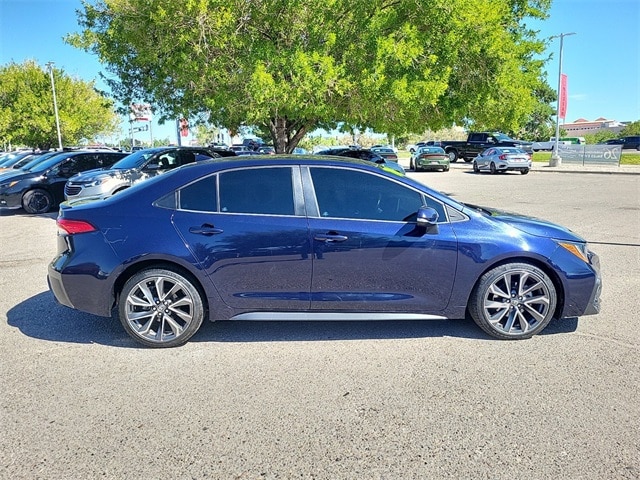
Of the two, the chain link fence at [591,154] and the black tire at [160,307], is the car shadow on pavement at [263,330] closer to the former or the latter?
the black tire at [160,307]

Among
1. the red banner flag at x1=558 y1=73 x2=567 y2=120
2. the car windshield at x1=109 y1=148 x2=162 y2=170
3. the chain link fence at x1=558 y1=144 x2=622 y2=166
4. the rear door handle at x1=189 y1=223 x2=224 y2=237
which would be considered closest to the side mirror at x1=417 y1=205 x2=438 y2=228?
the rear door handle at x1=189 y1=223 x2=224 y2=237

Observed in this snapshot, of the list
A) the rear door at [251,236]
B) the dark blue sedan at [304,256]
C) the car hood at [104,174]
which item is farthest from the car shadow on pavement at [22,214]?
the rear door at [251,236]

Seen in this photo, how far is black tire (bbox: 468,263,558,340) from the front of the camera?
3.99 m

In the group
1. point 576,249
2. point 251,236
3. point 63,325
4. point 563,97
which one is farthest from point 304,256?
point 563,97

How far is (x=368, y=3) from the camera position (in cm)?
895

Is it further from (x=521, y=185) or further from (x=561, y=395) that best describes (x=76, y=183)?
(x=521, y=185)

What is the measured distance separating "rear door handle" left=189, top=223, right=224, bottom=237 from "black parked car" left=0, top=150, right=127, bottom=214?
34.2ft

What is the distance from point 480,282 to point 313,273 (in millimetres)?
1440

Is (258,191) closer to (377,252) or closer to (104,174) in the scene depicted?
(377,252)

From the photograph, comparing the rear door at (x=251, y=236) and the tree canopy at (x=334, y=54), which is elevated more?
the tree canopy at (x=334, y=54)

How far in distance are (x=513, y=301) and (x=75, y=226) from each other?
3812 mm

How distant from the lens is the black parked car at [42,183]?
39.1 feet

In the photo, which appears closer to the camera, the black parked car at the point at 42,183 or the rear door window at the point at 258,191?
the rear door window at the point at 258,191

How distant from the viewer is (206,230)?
3.86 metres
